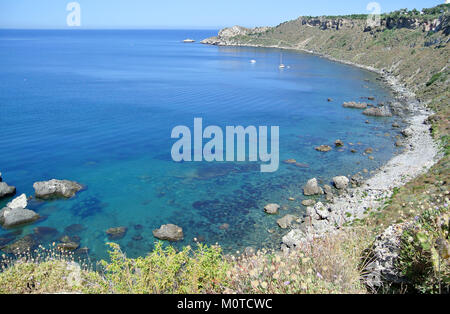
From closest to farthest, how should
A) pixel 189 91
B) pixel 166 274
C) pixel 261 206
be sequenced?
1. pixel 166 274
2. pixel 261 206
3. pixel 189 91

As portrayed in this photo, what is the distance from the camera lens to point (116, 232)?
78.6ft

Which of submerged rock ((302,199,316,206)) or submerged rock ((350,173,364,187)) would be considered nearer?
submerged rock ((302,199,316,206))

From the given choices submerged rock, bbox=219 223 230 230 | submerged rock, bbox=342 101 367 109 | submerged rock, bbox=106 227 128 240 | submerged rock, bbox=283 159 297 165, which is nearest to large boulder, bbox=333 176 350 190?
submerged rock, bbox=283 159 297 165

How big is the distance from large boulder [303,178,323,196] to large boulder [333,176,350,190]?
196 centimetres

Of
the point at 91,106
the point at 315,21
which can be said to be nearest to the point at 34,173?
the point at 91,106

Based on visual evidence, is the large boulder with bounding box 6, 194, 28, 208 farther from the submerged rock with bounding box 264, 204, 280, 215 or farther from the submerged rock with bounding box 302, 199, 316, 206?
the submerged rock with bounding box 302, 199, 316, 206

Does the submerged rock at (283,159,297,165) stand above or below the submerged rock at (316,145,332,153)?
below

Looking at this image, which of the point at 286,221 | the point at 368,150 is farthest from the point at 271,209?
the point at 368,150

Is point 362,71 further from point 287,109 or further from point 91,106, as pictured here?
point 91,106

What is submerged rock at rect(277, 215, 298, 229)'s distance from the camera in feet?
79.2

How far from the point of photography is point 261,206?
27.3 meters

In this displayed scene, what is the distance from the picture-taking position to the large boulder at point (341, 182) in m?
29.9

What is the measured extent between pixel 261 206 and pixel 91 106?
1627 inches

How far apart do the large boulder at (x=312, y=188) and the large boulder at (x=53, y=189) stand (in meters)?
20.1
